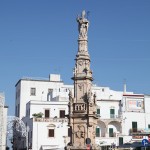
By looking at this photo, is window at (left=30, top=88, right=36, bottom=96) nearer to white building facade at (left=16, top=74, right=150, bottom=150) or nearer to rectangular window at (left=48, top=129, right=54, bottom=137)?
white building facade at (left=16, top=74, right=150, bottom=150)

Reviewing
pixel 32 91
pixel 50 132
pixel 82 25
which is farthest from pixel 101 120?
pixel 82 25

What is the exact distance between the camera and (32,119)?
160ft

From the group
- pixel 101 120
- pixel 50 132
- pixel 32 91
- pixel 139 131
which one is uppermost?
pixel 32 91

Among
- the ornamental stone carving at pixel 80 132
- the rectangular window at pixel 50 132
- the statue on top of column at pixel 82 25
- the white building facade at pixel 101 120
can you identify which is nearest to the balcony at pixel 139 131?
the white building facade at pixel 101 120

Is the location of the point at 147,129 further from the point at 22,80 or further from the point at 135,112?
the point at 22,80

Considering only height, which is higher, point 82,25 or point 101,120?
point 82,25

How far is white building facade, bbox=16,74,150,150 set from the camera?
48.7 m

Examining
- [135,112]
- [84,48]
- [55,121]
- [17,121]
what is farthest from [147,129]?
[84,48]

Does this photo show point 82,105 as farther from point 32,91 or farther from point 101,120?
point 32,91

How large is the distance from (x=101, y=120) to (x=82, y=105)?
2132 centimetres

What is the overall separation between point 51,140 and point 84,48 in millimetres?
20359

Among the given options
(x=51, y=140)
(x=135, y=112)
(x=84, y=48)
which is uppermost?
(x=84, y=48)

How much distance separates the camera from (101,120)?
51.1 m

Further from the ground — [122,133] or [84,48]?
[84,48]
